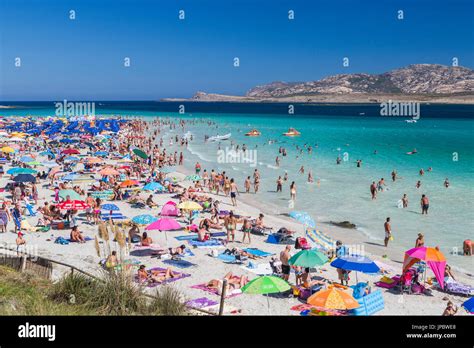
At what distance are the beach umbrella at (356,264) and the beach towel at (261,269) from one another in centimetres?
214

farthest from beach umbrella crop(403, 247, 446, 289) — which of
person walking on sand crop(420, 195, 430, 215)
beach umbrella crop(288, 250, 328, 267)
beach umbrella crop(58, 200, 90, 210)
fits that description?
beach umbrella crop(58, 200, 90, 210)

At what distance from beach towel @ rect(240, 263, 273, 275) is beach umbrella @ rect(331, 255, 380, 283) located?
214 centimetres

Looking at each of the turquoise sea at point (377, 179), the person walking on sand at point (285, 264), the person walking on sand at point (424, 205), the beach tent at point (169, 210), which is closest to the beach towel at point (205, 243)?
the beach tent at point (169, 210)

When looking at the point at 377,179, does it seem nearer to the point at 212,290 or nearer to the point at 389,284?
the point at 389,284

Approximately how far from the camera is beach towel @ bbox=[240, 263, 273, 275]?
1205cm

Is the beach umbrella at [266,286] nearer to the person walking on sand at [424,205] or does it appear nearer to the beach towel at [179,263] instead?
the beach towel at [179,263]

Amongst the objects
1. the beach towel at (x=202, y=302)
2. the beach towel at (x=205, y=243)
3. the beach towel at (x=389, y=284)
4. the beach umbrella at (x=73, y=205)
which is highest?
the beach umbrella at (x=73, y=205)

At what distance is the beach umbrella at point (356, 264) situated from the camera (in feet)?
33.9

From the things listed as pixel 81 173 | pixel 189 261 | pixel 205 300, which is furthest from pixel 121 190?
pixel 205 300

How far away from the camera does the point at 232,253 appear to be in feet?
44.0

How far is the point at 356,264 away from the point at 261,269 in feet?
9.30

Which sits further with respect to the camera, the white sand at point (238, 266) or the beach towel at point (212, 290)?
the beach towel at point (212, 290)
